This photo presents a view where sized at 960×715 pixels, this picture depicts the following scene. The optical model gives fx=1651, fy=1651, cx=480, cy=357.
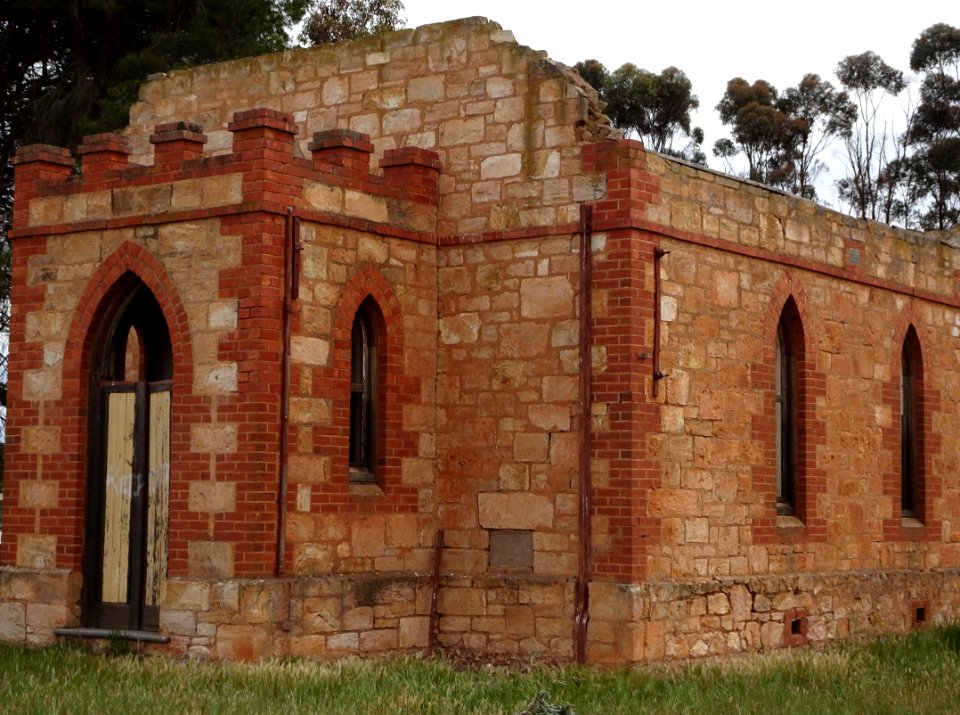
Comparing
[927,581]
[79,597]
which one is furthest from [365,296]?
[927,581]

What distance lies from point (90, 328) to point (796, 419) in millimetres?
7174

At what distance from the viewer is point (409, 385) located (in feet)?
50.4

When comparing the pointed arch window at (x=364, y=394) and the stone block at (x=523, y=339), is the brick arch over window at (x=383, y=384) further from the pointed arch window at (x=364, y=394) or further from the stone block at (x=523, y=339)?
the stone block at (x=523, y=339)

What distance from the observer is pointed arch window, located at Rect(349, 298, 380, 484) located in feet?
49.8

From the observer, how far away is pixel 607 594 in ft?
47.2

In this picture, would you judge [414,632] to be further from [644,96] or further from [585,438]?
[644,96]

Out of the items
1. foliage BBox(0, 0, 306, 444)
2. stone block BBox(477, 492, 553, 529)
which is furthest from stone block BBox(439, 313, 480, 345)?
foliage BBox(0, 0, 306, 444)

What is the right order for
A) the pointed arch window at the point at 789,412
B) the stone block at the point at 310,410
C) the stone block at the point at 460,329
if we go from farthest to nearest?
the pointed arch window at the point at 789,412 → the stone block at the point at 460,329 → the stone block at the point at 310,410

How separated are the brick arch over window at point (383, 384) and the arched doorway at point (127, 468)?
62.6 inches

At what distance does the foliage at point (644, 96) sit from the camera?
43.3 metres

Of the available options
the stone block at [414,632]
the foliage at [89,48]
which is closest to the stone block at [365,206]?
the stone block at [414,632]

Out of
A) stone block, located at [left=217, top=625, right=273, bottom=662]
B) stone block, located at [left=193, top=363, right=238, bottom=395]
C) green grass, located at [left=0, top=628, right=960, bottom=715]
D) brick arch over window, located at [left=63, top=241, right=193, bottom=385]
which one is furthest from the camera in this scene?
brick arch over window, located at [left=63, top=241, right=193, bottom=385]

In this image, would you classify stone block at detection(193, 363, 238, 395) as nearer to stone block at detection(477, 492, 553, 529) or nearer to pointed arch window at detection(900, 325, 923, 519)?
stone block at detection(477, 492, 553, 529)

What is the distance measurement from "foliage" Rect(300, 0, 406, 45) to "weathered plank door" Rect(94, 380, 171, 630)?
66.2ft
